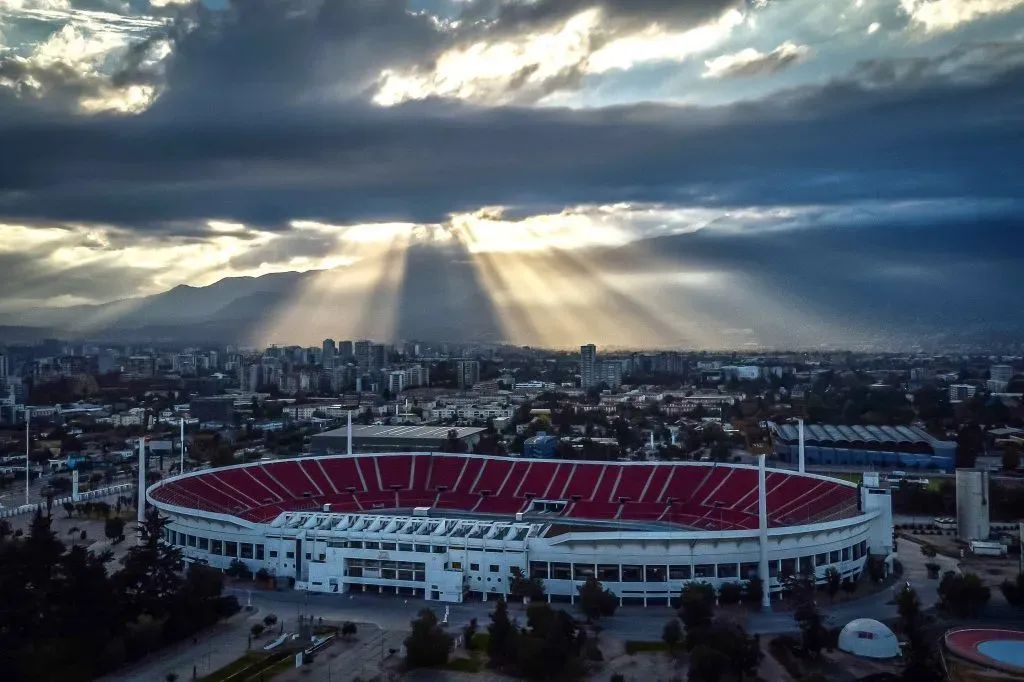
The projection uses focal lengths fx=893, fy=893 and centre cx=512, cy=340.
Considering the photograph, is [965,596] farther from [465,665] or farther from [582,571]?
[465,665]

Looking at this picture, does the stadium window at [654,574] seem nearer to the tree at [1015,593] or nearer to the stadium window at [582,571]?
the stadium window at [582,571]

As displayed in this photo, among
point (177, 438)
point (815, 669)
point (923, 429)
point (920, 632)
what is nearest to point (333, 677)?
point (815, 669)

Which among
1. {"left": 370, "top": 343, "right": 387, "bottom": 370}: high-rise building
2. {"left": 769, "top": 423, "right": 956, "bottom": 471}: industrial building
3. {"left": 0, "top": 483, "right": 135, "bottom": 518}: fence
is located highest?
{"left": 370, "top": 343, "right": 387, "bottom": 370}: high-rise building

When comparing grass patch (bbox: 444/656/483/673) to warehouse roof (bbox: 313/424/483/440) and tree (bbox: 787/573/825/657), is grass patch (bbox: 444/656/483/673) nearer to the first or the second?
tree (bbox: 787/573/825/657)

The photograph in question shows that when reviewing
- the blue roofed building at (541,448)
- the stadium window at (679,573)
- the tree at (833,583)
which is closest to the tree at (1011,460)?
the blue roofed building at (541,448)

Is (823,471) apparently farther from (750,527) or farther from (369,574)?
(369,574)

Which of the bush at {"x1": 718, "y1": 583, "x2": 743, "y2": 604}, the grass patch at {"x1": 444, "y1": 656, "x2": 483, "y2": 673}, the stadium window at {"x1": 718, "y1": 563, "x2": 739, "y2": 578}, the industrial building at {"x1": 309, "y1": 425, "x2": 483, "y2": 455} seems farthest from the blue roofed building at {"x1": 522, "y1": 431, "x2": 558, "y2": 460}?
the grass patch at {"x1": 444, "y1": 656, "x2": 483, "y2": 673}

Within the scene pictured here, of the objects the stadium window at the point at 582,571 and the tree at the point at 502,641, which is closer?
the tree at the point at 502,641
